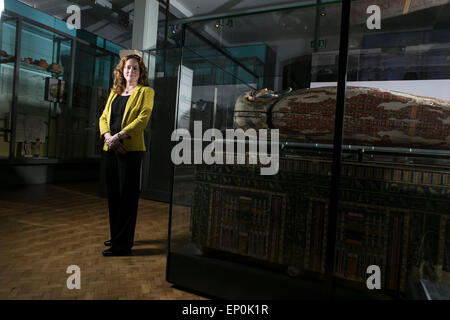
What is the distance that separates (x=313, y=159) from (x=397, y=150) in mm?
442

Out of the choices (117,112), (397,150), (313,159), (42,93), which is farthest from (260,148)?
(42,93)

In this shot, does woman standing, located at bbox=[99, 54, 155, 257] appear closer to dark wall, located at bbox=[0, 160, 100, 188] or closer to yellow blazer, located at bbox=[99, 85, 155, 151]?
yellow blazer, located at bbox=[99, 85, 155, 151]

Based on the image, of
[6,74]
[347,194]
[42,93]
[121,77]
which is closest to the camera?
[347,194]

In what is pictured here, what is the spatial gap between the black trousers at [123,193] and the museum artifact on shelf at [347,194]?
38.6 inches

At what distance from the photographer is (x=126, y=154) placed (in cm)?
247

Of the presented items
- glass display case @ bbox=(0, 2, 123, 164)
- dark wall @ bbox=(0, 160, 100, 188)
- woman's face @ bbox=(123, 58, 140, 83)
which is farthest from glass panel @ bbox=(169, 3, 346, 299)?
glass display case @ bbox=(0, 2, 123, 164)

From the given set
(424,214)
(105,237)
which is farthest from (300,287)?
(105,237)

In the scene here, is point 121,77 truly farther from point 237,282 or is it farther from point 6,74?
point 6,74

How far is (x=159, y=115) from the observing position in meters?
4.96

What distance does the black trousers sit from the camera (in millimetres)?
2473

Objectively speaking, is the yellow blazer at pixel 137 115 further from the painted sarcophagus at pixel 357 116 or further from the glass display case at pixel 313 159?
the painted sarcophagus at pixel 357 116

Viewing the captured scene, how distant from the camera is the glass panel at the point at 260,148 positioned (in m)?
1.54
